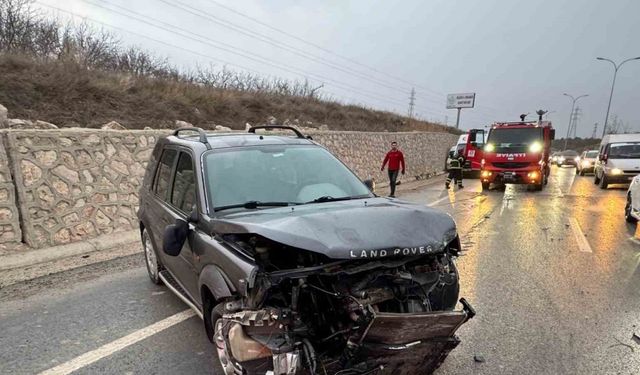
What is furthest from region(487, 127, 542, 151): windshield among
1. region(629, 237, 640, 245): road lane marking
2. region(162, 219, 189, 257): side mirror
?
region(162, 219, 189, 257): side mirror

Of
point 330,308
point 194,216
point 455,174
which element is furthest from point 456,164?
point 330,308

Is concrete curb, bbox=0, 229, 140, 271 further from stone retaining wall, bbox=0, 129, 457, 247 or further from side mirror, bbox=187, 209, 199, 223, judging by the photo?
side mirror, bbox=187, 209, 199, 223

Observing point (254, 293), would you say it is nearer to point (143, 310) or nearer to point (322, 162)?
point (322, 162)

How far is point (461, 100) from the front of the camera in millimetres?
68438

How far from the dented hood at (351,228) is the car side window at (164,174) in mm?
1489

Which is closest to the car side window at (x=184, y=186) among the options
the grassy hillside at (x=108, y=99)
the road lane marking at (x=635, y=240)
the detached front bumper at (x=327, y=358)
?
the detached front bumper at (x=327, y=358)

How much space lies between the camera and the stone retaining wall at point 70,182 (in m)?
6.38

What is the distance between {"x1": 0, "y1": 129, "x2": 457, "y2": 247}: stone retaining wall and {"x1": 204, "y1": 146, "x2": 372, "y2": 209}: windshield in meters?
4.30

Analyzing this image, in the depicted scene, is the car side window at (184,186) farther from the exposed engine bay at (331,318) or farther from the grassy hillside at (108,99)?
the grassy hillside at (108,99)

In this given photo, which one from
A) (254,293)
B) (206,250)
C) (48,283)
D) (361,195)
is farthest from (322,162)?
(48,283)

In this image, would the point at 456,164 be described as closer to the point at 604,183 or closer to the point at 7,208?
the point at 604,183

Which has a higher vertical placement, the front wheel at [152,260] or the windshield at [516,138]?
the windshield at [516,138]

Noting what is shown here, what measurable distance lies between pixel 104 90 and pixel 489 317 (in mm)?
13748

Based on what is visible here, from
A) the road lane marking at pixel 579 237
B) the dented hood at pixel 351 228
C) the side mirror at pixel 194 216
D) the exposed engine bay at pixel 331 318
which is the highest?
the dented hood at pixel 351 228
